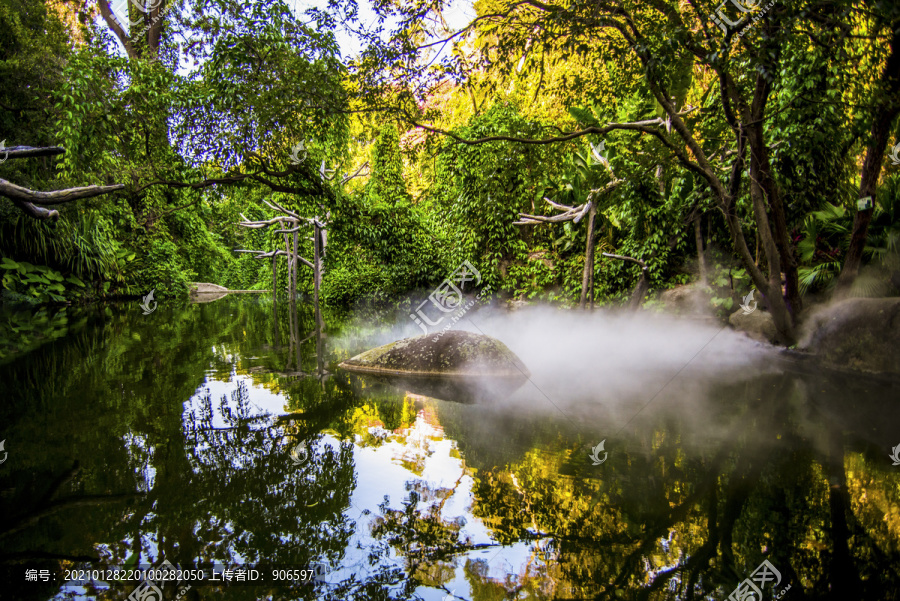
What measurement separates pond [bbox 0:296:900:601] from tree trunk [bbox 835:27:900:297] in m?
1.93

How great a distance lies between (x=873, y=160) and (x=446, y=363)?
6053mm

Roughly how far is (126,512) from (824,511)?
3838mm

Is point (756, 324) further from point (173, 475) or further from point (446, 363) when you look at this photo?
point (173, 475)

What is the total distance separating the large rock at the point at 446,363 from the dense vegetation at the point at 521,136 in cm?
233

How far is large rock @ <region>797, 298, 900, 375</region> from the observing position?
594 cm

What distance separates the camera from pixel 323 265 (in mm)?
18953

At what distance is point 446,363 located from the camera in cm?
620

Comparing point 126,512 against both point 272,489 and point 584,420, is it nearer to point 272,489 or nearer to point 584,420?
point 272,489

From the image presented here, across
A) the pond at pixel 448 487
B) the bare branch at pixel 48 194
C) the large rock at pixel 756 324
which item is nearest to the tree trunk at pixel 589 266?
the large rock at pixel 756 324

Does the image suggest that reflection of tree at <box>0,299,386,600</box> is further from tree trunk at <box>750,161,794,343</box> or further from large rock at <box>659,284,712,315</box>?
large rock at <box>659,284,712,315</box>

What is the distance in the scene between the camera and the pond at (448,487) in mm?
2164

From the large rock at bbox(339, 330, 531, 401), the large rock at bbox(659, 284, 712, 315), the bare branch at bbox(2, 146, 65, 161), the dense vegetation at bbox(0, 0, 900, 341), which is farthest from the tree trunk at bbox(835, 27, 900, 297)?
the bare branch at bbox(2, 146, 65, 161)

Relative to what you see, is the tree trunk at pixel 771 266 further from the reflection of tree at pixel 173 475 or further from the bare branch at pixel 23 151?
the bare branch at pixel 23 151

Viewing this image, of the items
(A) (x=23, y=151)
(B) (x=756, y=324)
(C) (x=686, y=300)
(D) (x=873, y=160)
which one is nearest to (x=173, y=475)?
(A) (x=23, y=151)
